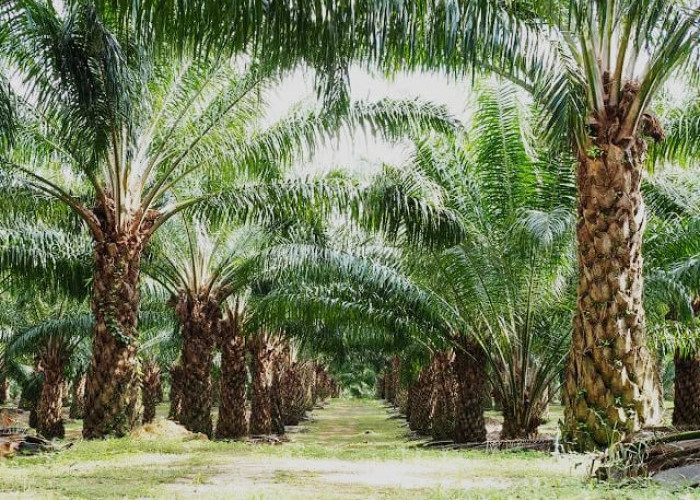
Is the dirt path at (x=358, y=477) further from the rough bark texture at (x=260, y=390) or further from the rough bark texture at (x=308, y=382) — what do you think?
the rough bark texture at (x=308, y=382)

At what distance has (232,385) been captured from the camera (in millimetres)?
18344

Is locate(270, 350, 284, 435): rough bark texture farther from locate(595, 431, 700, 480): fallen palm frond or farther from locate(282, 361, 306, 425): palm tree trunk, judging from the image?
locate(595, 431, 700, 480): fallen palm frond

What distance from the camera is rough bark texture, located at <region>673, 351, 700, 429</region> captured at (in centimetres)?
1522

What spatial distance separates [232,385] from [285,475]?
40.0 ft

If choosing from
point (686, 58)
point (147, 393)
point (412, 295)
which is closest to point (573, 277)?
point (412, 295)

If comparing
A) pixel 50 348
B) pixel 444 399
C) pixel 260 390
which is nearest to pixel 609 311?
pixel 444 399

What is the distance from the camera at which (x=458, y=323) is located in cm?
1355

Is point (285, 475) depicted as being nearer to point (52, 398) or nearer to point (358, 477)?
point (358, 477)

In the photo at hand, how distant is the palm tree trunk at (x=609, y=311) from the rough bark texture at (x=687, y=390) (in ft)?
29.2

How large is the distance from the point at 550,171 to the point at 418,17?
5.98 m

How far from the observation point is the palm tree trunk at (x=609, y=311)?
7.11 metres

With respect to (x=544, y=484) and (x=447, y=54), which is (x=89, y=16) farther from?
(x=544, y=484)

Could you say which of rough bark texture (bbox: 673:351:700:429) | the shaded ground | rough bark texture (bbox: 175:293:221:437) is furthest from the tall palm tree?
rough bark texture (bbox: 175:293:221:437)

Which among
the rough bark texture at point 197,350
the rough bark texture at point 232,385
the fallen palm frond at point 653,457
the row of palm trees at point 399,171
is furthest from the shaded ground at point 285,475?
the rough bark texture at point 232,385
